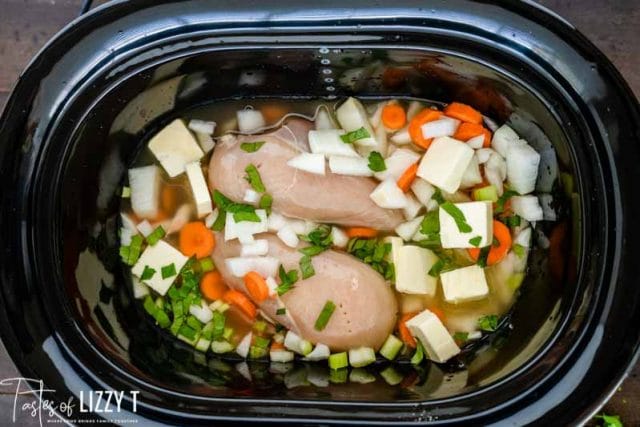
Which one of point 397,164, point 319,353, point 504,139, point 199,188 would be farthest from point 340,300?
point 504,139

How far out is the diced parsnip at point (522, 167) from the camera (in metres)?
1.87

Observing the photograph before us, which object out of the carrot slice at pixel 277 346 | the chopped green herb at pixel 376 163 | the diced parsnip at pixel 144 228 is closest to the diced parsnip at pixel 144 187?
the diced parsnip at pixel 144 228

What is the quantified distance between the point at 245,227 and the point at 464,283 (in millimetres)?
562

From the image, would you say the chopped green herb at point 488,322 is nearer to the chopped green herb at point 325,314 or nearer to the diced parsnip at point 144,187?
the chopped green herb at point 325,314

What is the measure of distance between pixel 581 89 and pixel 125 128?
3.61 ft

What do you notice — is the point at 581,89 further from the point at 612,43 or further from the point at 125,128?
the point at 125,128

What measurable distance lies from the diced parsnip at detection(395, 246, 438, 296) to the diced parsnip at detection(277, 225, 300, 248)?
0.26 meters

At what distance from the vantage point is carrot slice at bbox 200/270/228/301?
78.2 inches

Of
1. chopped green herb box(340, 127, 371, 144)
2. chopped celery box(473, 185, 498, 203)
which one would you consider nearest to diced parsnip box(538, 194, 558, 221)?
chopped celery box(473, 185, 498, 203)

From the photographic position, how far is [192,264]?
1.98 metres

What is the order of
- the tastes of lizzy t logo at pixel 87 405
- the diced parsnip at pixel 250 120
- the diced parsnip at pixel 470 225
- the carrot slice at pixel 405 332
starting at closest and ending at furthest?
the tastes of lizzy t logo at pixel 87 405 → the diced parsnip at pixel 470 225 → the carrot slice at pixel 405 332 → the diced parsnip at pixel 250 120

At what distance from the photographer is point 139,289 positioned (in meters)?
2.00

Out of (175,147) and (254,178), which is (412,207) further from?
(175,147)

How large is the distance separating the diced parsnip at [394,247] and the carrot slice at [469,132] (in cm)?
30
